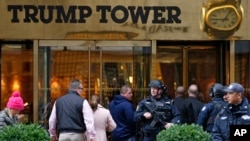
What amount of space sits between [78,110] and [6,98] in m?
6.19

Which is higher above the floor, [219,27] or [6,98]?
[219,27]

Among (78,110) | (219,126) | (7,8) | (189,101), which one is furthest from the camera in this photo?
(7,8)

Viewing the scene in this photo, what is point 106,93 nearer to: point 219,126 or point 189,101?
point 189,101

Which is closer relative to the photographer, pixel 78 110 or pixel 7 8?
pixel 78 110

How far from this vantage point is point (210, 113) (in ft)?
39.1

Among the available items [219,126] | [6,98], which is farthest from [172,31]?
[219,126]

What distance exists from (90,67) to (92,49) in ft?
1.44

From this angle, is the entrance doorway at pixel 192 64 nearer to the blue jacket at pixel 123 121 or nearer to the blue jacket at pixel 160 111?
the blue jacket at pixel 123 121

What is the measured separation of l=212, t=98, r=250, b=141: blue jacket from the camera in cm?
898

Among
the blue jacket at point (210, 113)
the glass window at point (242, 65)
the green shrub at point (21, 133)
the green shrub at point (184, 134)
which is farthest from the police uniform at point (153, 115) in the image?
the glass window at point (242, 65)

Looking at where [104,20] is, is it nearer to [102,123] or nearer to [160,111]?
[102,123]

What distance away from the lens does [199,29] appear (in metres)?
17.3

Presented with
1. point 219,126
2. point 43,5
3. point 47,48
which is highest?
point 43,5

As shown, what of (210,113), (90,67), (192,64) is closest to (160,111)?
(210,113)
